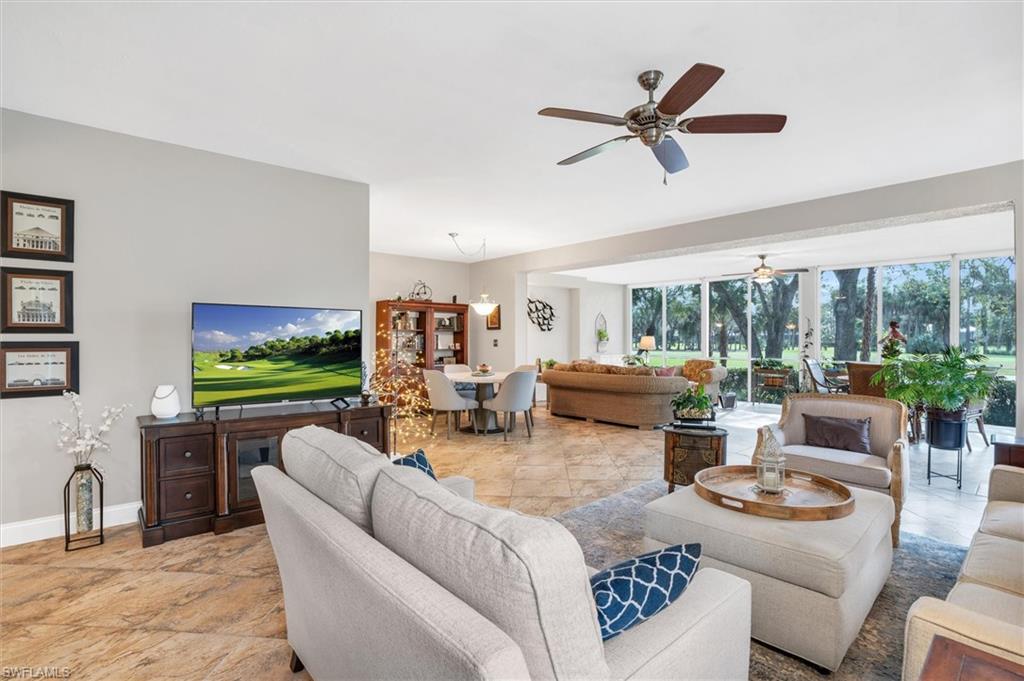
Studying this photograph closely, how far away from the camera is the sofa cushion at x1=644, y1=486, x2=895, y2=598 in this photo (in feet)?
6.05

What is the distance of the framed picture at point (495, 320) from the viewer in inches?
312

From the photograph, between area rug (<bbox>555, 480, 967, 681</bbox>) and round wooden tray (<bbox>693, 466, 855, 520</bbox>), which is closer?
area rug (<bbox>555, 480, 967, 681</bbox>)

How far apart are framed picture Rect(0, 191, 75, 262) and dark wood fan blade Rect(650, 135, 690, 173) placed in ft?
11.8

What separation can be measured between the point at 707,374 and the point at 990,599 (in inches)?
274

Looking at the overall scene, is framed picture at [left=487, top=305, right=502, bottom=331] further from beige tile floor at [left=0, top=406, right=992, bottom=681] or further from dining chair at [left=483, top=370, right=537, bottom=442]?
beige tile floor at [left=0, top=406, right=992, bottom=681]

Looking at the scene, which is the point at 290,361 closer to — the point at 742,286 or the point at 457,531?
the point at 457,531

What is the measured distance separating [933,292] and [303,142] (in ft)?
29.3

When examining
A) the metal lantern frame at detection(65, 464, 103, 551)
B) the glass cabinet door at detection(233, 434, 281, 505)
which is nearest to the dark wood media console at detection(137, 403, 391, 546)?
the glass cabinet door at detection(233, 434, 281, 505)

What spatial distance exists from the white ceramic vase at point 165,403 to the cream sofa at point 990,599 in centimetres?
377

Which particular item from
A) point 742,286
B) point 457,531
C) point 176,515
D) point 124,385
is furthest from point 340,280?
point 742,286

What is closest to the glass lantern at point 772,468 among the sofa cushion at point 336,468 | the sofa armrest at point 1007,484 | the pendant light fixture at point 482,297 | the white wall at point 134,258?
the sofa armrest at point 1007,484

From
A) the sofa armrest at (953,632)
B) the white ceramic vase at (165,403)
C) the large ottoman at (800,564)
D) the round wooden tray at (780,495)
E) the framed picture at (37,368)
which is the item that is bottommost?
the large ottoman at (800,564)

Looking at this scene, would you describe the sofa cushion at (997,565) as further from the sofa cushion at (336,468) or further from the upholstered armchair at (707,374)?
the upholstered armchair at (707,374)

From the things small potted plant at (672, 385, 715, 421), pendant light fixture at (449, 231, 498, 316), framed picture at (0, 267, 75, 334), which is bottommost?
small potted plant at (672, 385, 715, 421)
